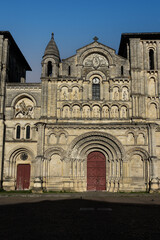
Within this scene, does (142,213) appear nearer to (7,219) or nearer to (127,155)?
(7,219)

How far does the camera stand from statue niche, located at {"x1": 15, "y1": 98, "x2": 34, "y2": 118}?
31125mm

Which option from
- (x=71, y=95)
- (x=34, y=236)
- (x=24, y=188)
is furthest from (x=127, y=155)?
(x=34, y=236)

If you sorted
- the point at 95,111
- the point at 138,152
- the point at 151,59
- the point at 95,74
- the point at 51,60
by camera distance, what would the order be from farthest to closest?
the point at 151,59
the point at 95,74
the point at 51,60
the point at 95,111
the point at 138,152

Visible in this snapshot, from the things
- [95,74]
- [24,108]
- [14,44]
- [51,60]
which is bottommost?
[24,108]

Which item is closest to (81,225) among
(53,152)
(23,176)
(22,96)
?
(53,152)

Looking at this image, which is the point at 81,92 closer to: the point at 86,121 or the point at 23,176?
the point at 86,121

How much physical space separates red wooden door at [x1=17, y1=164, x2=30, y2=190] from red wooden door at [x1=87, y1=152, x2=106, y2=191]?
21.9ft

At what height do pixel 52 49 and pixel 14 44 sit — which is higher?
pixel 14 44

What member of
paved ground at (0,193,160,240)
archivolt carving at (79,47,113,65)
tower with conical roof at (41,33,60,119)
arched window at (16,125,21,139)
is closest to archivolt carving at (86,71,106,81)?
archivolt carving at (79,47,113,65)

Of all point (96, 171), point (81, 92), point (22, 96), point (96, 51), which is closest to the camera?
point (96, 171)

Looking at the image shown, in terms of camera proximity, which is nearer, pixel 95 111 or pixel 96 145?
pixel 96 145

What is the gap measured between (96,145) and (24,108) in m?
9.20

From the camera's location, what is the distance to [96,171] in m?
29.2

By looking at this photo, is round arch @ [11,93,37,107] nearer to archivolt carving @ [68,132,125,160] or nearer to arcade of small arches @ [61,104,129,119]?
arcade of small arches @ [61,104,129,119]
